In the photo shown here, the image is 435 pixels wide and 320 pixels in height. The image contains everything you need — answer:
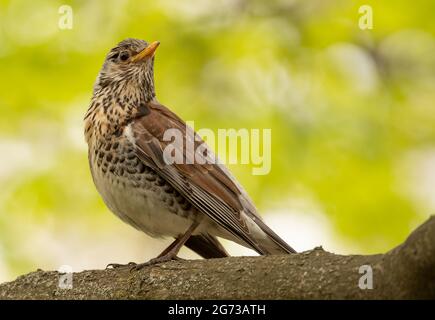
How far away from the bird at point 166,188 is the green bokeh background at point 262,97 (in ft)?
4.02

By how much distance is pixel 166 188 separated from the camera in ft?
18.5

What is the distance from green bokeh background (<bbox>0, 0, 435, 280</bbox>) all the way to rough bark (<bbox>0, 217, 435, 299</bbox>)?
2.71 meters

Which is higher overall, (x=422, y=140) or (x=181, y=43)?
(x=181, y=43)

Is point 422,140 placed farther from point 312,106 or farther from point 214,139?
point 214,139

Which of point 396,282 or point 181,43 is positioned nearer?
point 396,282

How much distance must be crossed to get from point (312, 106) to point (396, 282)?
4.02 metres

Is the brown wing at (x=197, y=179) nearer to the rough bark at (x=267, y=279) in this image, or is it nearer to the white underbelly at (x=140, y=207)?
the white underbelly at (x=140, y=207)

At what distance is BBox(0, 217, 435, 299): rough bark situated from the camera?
10.6ft

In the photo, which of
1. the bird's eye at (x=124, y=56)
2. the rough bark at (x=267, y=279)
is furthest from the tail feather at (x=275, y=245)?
the bird's eye at (x=124, y=56)

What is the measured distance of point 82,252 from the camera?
8.31 m

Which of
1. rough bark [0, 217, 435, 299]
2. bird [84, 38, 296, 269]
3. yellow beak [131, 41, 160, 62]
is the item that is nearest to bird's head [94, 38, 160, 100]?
yellow beak [131, 41, 160, 62]

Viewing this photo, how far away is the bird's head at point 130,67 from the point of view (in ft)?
21.2
